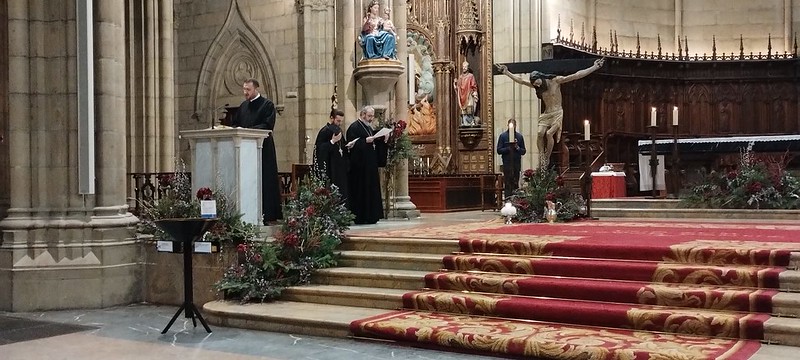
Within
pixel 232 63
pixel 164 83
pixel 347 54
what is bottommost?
pixel 164 83

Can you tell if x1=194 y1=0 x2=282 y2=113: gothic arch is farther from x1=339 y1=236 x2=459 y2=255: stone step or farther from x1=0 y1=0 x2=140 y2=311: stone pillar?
x1=339 y1=236 x2=459 y2=255: stone step

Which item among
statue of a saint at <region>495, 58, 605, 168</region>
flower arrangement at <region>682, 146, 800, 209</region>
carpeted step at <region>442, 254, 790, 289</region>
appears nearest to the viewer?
carpeted step at <region>442, 254, 790, 289</region>

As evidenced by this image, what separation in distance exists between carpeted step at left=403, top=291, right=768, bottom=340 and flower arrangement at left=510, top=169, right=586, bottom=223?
152 inches

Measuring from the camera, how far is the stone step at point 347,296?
23.8 feet

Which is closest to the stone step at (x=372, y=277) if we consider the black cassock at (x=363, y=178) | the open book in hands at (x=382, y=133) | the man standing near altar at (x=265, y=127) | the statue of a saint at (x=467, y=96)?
the man standing near altar at (x=265, y=127)

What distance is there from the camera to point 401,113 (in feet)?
41.8

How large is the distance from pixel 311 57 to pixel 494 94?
4359 millimetres

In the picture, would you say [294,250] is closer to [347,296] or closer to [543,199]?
[347,296]

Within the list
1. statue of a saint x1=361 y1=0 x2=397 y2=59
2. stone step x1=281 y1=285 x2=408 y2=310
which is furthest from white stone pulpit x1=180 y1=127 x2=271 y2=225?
statue of a saint x1=361 y1=0 x2=397 y2=59

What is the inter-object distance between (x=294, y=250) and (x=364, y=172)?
3127 mm

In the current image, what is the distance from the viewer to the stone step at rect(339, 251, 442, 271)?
7.75 metres

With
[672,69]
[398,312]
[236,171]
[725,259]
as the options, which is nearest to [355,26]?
[236,171]

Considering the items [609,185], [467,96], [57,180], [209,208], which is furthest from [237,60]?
[209,208]

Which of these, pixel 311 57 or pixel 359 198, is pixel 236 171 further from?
pixel 311 57
